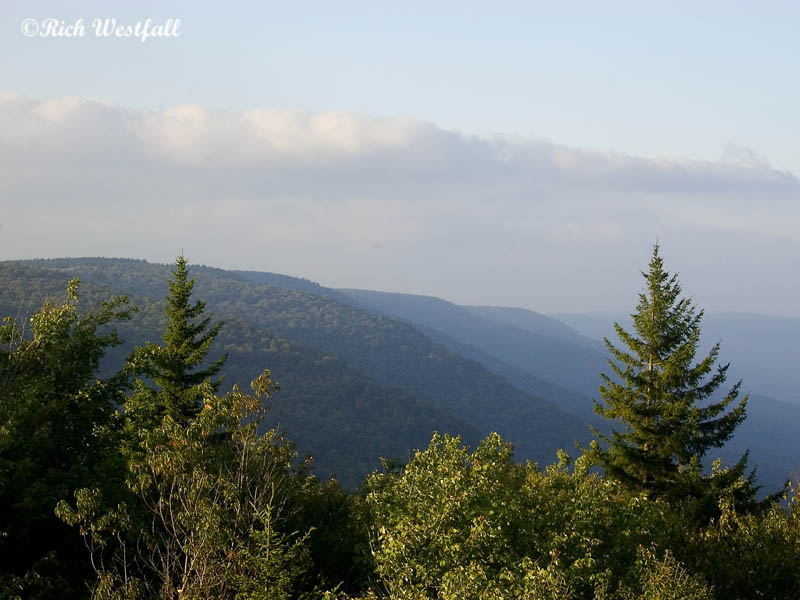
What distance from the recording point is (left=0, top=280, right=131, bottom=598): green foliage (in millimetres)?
19719

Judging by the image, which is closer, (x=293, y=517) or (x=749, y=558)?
(x=749, y=558)

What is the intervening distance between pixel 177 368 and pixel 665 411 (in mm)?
22146

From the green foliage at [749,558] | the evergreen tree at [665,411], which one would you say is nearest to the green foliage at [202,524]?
the green foliage at [749,558]

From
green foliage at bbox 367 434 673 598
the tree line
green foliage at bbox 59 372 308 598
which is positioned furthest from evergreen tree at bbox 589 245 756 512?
green foliage at bbox 59 372 308 598

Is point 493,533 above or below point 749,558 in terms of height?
above

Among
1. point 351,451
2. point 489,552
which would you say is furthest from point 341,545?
point 351,451

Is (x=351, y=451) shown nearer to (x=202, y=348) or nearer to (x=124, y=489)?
(x=202, y=348)

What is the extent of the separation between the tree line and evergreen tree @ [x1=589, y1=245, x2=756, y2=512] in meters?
0.17

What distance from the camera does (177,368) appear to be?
3694 centimetres

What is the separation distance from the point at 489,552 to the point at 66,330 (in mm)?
17331

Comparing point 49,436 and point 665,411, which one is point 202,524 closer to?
point 49,436

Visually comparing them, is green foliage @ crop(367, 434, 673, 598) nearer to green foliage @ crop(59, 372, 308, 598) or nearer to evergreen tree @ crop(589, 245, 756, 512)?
green foliage @ crop(59, 372, 308, 598)

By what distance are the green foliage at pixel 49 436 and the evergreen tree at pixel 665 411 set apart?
19.3m

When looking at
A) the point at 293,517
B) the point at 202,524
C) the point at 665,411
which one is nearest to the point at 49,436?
the point at 293,517
